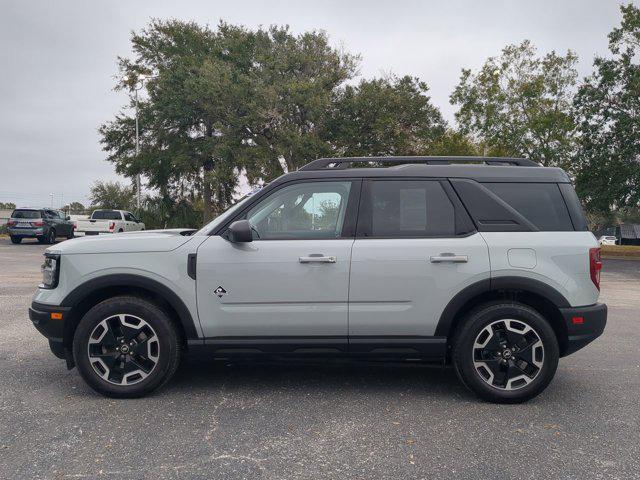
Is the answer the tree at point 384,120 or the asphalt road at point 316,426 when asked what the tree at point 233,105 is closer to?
the tree at point 384,120

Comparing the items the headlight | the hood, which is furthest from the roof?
the headlight

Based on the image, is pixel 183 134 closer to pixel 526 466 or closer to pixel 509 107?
pixel 509 107

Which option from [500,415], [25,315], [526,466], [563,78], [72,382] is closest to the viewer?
[526,466]

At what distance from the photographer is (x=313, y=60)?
1104 inches

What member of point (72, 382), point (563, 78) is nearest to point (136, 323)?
point (72, 382)

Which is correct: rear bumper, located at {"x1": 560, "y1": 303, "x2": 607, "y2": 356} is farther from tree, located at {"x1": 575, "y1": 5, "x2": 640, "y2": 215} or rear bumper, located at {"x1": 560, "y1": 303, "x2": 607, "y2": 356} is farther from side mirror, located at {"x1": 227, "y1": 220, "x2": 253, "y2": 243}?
tree, located at {"x1": 575, "y1": 5, "x2": 640, "y2": 215}

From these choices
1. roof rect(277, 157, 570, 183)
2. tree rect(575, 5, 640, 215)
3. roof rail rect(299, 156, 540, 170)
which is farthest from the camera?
tree rect(575, 5, 640, 215)

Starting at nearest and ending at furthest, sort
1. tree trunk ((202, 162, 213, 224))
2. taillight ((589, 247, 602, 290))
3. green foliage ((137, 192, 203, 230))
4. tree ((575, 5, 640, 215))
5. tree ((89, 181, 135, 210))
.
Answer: taillight ((589, 247, 602, 290)) < tree ((575, 5, 640, 215)) < tree trunk ((202, 162, 213, 224)) < green foliage ((137, 192, 203, 230)) < tree ((89, 181, 135, 210))

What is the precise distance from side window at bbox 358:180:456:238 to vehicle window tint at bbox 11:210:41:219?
23882 millimetres

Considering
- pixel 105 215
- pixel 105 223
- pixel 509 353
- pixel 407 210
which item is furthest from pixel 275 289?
pixel 105 215

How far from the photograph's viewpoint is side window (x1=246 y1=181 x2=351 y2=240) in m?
4.20

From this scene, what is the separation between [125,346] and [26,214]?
23206mm

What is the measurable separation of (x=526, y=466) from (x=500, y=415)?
2.75 ft

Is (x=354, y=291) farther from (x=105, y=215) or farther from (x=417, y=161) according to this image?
(x=105, y=215)
